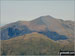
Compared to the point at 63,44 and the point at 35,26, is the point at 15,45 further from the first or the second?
the point at 63,44

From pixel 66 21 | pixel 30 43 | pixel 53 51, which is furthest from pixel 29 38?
pixel 66 21

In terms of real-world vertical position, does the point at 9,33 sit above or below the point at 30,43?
above

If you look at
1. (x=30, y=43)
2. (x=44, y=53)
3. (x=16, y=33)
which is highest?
(x=16, y=33)

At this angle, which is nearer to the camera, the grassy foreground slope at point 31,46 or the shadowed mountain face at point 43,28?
the shadowed mountain face at point 43,28

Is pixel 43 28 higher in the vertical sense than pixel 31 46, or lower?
higher
